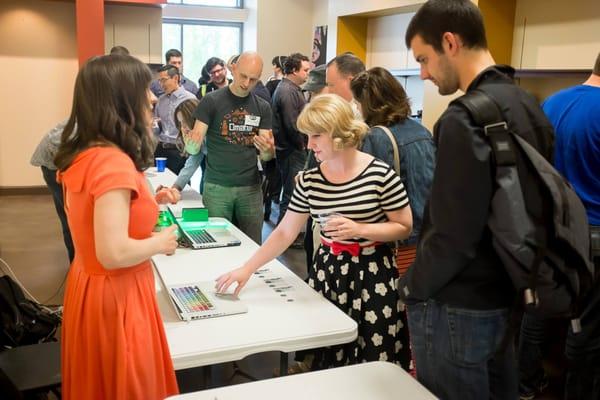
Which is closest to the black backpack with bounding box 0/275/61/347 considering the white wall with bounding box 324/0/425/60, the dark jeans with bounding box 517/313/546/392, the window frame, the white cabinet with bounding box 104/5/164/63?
the dark jeans with bounding box 517/313/546/392

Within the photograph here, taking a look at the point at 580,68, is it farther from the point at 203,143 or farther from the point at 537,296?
the point at 537,296

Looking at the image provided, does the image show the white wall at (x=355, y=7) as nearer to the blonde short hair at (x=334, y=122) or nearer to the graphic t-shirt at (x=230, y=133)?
the graphic t-shirt at (x=230, y=133)

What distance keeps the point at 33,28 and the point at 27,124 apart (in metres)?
1.17

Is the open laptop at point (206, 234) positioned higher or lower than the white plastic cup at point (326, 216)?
lower

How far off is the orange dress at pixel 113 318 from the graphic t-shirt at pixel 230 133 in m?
1.69

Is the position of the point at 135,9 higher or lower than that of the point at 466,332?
higher

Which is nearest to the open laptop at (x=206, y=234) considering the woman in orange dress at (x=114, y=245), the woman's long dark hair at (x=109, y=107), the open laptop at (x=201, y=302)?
the open laptop at (x=201, y=302)

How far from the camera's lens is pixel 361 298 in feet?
6.58

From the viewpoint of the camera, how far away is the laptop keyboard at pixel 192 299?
1.84 meters

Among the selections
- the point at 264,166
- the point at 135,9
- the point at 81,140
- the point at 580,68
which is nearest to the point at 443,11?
the point at 81,140

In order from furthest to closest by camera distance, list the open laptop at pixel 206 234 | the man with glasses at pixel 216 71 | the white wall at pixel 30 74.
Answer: the white wall at pixel 30 74, the man with glasses at pixel 216 71, the open laptop at pixel 206 234

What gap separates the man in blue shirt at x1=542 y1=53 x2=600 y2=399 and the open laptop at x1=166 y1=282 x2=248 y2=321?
1.46 metres

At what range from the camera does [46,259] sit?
185 inches

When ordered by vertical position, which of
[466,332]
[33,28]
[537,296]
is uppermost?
[33,28]
